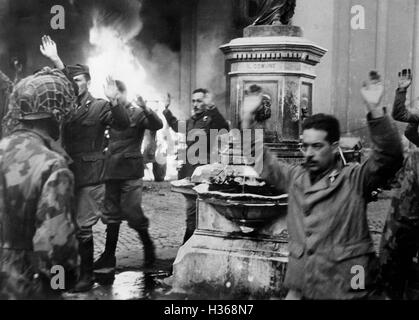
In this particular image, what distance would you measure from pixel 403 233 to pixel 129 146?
2.78 metres

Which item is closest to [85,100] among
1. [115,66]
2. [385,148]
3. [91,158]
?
[91,158]

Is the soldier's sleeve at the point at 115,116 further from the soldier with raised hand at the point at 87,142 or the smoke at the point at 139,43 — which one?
the smoke at the point at 139,43

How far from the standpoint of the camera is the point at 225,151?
549cm

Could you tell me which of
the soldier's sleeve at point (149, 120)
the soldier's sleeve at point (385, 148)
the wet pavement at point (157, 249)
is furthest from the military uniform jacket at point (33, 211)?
the soldier's sleeve at point (149, 120)

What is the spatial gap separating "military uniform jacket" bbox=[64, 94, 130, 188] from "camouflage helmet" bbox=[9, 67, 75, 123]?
3.16 ft

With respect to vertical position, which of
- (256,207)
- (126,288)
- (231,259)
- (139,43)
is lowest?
(126,288)

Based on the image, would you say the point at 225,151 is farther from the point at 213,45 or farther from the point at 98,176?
the point at 213,45

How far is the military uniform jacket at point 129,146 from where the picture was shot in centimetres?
616

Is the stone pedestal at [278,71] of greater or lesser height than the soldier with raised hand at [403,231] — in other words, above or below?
above

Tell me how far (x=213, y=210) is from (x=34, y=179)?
2019mm

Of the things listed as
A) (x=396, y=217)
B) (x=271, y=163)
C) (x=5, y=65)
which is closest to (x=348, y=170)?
(x=271, y=163)

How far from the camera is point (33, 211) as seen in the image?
391 centimetres

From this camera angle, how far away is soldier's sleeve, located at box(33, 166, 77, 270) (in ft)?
12.6

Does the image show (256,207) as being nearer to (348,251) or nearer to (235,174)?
(235,174)
